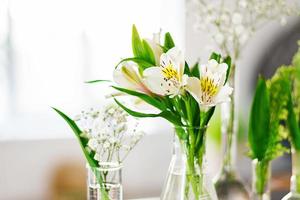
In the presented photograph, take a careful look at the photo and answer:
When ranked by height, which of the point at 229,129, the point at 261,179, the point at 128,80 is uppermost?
the point at 128,80

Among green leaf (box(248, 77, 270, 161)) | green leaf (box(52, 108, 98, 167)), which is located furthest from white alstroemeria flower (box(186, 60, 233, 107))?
green leaf (box(248, 77, 270, 161))

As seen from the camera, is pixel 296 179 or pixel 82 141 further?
pixel 296 179

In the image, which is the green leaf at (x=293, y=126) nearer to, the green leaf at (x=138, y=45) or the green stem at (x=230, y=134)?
the green stem at (x=230, y=134)

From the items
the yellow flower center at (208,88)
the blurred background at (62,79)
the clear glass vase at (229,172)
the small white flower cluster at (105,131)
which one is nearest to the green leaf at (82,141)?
the small white flower cluster at (105,131)

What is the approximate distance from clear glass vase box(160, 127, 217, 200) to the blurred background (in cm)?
91

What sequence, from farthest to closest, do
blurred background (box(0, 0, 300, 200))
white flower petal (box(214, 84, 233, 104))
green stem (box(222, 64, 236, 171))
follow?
blurred background (box(0, 0, 300, 200))
green stem (box(222, 64, 236, 171))
white flower petal (box(214, 84, 233, 104))

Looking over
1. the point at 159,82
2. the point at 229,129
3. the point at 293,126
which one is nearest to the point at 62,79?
the point at 229,129

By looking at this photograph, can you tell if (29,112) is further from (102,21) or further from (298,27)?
(298,27)

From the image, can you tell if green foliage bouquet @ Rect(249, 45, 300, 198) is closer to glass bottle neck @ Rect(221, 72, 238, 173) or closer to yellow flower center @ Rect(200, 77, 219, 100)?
glass bottle neck @ Rect(221, 72, 238, 173)

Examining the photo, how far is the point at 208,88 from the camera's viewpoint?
985 mm

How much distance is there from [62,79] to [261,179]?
3.13ft

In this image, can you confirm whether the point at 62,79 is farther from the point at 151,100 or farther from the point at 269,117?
the point at 151,100

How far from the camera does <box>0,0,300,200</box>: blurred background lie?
200 centimetres

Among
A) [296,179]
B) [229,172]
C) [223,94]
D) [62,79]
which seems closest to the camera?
[223,94]
